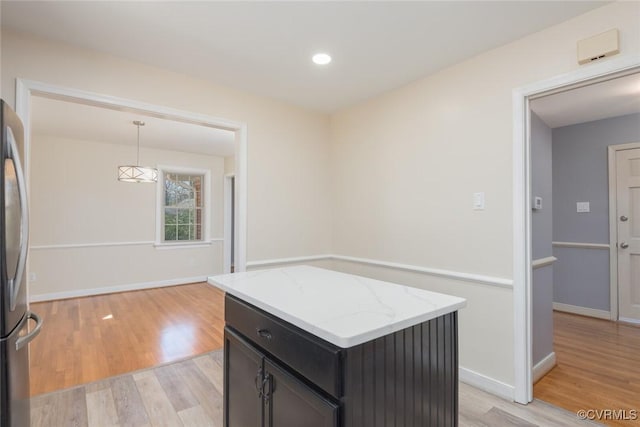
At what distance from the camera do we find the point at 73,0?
5.79ft

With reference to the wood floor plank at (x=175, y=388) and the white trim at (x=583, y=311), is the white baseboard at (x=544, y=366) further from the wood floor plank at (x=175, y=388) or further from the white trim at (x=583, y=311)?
the wood floor plank at (x=175, y=388)

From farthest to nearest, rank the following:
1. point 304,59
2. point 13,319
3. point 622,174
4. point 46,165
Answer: point 46,165
point 622,174
point 304,59
point 13,319

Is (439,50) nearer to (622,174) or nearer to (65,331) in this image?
(622,174)

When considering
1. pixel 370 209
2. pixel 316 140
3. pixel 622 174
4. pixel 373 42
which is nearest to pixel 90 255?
pixel 316 140

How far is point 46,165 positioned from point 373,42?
5265 millimetres

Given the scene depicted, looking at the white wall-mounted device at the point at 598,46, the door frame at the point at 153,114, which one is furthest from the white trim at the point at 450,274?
the white wall-mounted device at the point at 598,46

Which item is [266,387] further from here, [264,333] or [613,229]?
[613,229]

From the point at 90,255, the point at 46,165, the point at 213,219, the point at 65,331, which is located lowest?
the point at 65,331

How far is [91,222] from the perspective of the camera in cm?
509

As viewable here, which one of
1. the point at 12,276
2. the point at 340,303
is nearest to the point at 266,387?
the point at 340,303

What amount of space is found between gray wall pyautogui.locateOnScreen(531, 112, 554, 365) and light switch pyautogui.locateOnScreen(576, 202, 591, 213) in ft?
6.07

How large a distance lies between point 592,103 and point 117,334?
18.7 ft

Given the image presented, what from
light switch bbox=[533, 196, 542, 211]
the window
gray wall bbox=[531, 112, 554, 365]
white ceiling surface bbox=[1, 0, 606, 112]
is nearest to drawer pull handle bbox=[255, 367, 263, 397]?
white ceiling surface bbox=[1, 0, 606, 112]

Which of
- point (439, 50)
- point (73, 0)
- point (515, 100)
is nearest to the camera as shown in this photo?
point (73, 0)
